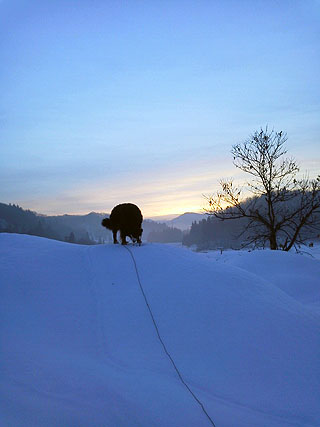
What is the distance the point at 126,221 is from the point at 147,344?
12.4ft

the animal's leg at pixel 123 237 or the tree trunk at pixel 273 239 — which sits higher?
the animal's leg at pixel 123 237

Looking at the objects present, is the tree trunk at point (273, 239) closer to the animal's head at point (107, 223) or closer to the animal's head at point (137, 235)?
the animal's head at point (137, 235)

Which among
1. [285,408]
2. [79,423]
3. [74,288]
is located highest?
[74,288]

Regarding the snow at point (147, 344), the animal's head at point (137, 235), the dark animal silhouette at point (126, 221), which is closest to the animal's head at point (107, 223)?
the dark animal silhouette at point (126, 221)

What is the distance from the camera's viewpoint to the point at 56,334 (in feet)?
12.5

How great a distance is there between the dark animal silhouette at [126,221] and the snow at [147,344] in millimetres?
1030

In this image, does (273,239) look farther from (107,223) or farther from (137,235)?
(107,223)

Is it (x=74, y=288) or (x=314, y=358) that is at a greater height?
(x=74, y=288)

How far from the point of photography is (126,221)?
23.4 ft

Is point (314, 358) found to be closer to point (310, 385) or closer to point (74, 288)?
point (310, 385)

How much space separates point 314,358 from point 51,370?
129 inches

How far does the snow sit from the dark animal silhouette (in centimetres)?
103

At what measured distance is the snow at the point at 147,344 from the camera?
8.78ft

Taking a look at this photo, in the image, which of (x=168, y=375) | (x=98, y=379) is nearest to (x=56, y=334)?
(x=98, y=379)
